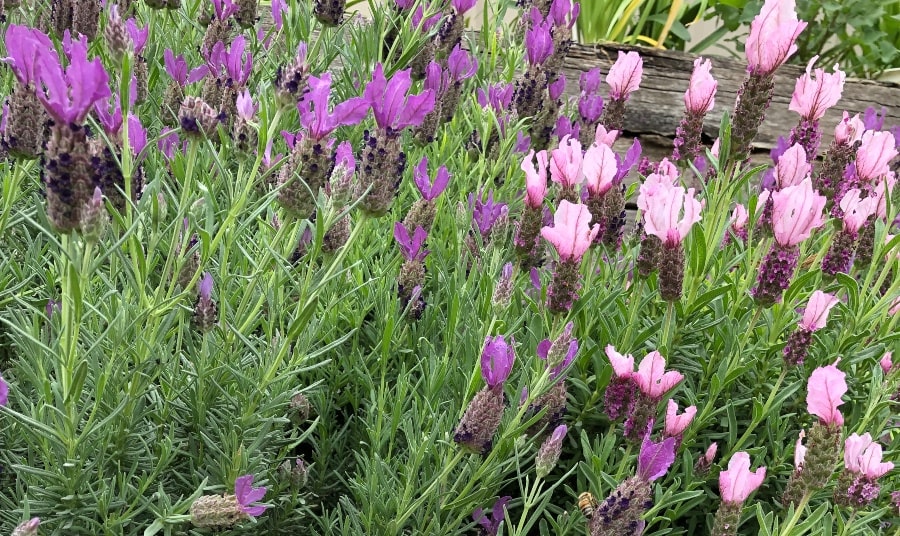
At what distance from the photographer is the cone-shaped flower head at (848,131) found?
5.53 ft

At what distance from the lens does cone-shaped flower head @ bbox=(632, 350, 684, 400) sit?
1.19 meters

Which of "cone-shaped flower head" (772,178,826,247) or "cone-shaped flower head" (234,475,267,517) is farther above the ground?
"cone-shaped flower head" (772,178,826,247)

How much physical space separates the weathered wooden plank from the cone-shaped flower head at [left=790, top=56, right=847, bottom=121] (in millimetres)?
1371

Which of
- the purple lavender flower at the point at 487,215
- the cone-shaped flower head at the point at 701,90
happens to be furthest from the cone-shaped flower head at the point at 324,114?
the cone-shaped flower head at the point at 701,90

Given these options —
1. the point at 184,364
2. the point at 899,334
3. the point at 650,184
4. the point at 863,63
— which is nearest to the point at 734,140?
the point at 650,184

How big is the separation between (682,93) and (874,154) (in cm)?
147

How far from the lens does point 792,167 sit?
4.87 ft

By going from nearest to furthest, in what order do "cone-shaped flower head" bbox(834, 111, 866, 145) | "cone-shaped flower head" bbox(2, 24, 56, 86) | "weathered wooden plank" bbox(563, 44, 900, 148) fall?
"cone-shaped flower head" bbox(2, 24, 56, 86), "cone-shaped flower head" bbox(834, 111, 866, 145), "weathered wooden plank" bbox(563, 44, 900, 148)

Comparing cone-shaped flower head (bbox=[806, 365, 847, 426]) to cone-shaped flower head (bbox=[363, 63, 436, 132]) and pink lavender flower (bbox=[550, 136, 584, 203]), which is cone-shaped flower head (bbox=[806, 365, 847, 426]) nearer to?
pink lavender flower (bbox=[550, 136, 584, 203])

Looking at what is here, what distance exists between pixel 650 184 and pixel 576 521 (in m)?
0.56

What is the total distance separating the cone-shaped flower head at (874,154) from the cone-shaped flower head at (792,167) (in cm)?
28

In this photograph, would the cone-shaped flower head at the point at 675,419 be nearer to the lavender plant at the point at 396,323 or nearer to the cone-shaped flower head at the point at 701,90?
the lavender plant at the point at 396,323

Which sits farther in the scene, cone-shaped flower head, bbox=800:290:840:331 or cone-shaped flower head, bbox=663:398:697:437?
cone-shaped flower head, bbox=800:290:840:331

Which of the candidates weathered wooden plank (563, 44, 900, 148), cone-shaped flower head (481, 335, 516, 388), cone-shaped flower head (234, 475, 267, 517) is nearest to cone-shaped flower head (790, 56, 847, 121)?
cone-shaped flower head (481, 335, 516, 388)
